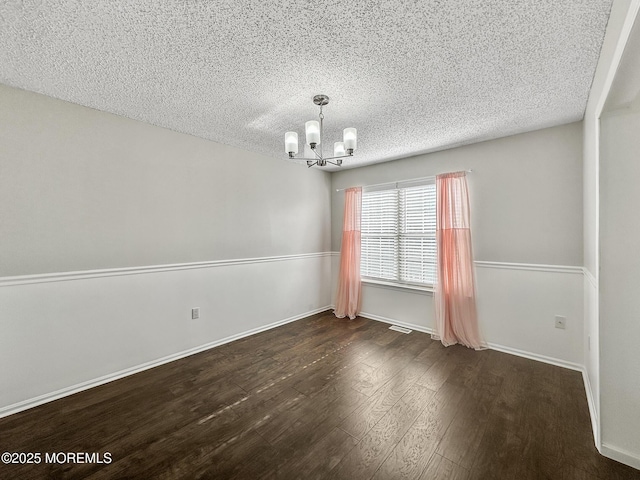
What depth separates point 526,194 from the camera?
9.47 ft

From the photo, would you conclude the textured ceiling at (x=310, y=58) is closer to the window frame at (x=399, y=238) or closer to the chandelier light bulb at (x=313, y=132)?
the chandelier light bulb at (x=313, y=132)

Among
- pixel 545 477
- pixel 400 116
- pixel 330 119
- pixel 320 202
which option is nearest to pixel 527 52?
pixel 400 116

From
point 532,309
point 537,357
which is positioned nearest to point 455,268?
point 532,309

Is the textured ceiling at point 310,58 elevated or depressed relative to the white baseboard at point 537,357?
elevated

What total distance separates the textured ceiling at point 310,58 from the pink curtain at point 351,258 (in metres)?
1.67

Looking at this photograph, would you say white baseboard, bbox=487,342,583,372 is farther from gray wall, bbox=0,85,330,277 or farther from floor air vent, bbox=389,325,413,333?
gray wall, bbox=0,85,330,277

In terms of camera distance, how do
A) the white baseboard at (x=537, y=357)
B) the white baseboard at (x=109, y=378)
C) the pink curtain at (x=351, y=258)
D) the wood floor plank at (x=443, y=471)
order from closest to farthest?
the wood floor plank at (x=443, y=471)
the white baseboard at (x=109, y=378)
the white baseboard at (x=537, y=357)
the pink curtain at (x=351, y=258)

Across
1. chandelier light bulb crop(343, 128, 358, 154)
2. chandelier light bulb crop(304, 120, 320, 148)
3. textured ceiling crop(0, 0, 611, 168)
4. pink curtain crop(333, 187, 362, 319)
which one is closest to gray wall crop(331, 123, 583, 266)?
textured ceiling crop(0, 0, 611, 168)

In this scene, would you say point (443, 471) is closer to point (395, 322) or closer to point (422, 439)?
point (422, 439)

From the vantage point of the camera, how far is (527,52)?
1.63 meters

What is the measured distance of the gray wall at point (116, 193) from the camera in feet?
6.72

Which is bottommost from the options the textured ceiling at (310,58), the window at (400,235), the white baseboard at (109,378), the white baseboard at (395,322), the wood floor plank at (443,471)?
the wood floor plank at (443,471)

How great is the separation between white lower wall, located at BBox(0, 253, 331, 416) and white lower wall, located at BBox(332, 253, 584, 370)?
→ 8.97 feet

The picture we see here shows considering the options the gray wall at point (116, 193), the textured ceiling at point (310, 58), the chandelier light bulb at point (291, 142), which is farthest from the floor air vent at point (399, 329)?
the chandelier light bulb at point (291, 142)
